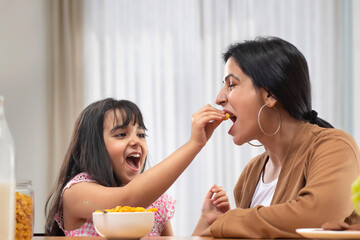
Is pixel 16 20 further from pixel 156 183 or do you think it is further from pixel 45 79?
pixel 156 183

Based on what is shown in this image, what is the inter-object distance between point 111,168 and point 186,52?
213 centimetres

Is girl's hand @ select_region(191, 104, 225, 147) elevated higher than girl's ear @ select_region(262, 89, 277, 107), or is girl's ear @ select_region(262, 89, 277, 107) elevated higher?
girl's ear @ select_region(262, 89, 277, 107)

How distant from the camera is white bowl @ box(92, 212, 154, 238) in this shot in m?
1.26

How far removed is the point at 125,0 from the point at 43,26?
682 mm

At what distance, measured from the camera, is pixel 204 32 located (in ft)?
13.6

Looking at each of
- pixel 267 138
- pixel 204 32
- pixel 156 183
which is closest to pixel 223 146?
pixel 204 32

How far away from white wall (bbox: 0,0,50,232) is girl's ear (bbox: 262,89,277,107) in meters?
2.33

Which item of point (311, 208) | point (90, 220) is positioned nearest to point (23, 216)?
point (90, 220)

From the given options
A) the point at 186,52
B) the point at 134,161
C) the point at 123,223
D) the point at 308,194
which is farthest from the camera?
the point at 186,52

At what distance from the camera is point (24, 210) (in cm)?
136

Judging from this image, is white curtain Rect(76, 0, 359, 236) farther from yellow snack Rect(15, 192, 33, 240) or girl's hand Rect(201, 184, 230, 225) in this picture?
yellow snack Rect(15, 192, 33, 240)

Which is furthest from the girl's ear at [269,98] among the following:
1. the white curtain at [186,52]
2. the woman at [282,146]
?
the white curtain at [186,52]

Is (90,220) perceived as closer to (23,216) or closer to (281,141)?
(23,216)

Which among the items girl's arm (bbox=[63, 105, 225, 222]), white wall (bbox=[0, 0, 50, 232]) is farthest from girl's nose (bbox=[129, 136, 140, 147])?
white wall (bbox=[0, 0, 50, 232])
